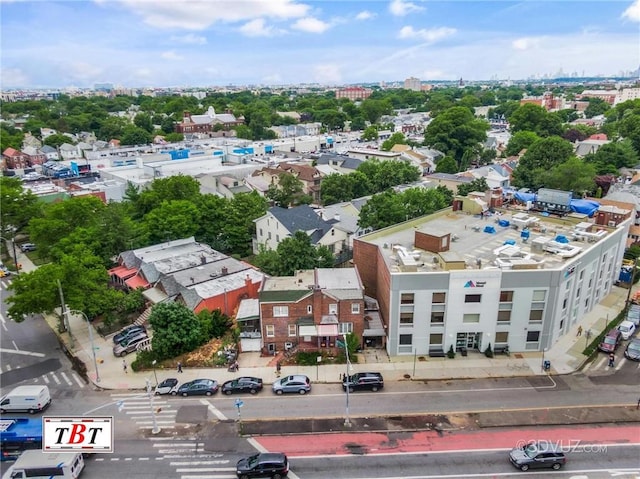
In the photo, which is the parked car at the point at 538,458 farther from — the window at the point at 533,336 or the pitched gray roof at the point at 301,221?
the pitched gray roof at the point at 301,221

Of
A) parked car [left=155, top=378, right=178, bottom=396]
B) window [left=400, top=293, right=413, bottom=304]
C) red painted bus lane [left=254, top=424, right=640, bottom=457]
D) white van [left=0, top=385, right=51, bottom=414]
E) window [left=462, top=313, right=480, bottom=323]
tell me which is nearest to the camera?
red painted bus lane [left=254, top=424, right=640, bottom=457]

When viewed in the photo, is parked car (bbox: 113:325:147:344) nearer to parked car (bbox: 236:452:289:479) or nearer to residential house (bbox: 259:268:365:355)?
residential house (bbox: 259:268:365:355)

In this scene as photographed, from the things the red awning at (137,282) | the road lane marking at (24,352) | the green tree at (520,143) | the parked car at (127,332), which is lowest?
the road lane marking at (24,352)

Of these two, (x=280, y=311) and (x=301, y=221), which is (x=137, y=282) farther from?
(x=301, y=221)

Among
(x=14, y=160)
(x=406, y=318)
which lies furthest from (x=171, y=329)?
(x=14, y=160)

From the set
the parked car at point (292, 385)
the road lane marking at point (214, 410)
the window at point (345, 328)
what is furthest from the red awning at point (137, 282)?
the window at point (345, 328)

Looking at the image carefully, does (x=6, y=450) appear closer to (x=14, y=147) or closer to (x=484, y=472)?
(x=484, y=472)

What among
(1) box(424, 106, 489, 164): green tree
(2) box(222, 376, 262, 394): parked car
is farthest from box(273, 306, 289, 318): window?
(1) box(424, 106, 489, 164): green tree
